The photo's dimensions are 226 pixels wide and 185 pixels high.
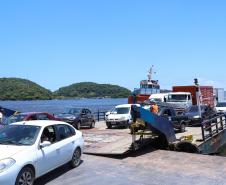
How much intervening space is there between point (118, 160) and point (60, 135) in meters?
3.36

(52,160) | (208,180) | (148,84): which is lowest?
(208,180)

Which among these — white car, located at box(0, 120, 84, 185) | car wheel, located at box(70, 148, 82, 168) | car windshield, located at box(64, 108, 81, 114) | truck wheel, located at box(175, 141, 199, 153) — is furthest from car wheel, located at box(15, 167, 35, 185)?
car windshield, located at box(64, 108, 81, 114)

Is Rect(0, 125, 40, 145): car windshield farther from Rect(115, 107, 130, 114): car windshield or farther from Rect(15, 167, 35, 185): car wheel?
Rect(115, 107, 130, 114): car windshield

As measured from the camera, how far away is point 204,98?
41344 mm

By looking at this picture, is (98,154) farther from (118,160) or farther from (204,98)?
(204,98)

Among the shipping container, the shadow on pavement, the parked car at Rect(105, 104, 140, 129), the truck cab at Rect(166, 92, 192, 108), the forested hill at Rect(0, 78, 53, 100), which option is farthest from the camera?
the forested hill at Rect(0, 78, 53, 100)

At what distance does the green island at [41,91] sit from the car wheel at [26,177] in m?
145

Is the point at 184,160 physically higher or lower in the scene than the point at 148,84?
lower

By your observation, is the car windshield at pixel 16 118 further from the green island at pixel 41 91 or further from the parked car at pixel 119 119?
the green island at pixel 41 91

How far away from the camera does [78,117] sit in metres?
27.0

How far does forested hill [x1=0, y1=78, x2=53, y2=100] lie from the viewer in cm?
15150

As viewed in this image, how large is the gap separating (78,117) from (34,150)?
56.9 feet

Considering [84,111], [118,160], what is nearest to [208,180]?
[118,160]

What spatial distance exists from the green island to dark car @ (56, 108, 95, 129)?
126 m
